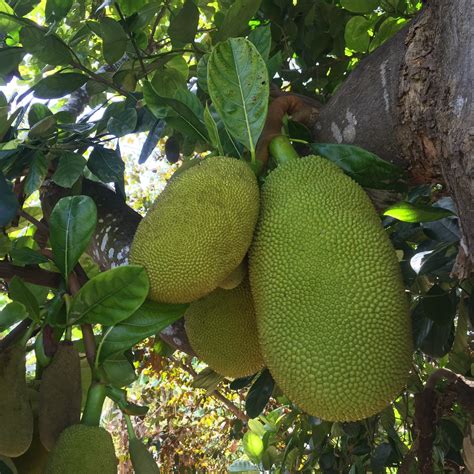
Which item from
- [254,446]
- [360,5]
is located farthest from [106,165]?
[254,446]

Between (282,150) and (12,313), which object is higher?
(282,150)

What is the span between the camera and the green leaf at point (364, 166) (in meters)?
0.82

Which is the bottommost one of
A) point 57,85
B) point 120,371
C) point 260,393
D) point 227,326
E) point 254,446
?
point 254,446

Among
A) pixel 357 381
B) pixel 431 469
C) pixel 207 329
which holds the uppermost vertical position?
pixel 357 381

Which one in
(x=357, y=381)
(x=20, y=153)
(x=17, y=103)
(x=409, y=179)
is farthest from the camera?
(x=17, y=103)

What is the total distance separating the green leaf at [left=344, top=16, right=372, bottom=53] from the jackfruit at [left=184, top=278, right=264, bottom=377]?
716 millimetres

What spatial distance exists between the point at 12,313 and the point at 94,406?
25 centimetres

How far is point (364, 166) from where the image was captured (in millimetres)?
836

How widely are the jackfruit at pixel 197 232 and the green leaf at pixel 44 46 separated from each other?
1.89 feet

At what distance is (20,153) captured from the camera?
1.21 metres

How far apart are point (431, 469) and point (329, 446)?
0.68 metres

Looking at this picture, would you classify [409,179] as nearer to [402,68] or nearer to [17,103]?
[402,68]

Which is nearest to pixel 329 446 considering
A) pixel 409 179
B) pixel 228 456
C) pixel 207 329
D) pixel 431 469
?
pixel 431 469

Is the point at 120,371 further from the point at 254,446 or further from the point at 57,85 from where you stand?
the point at 254,446
